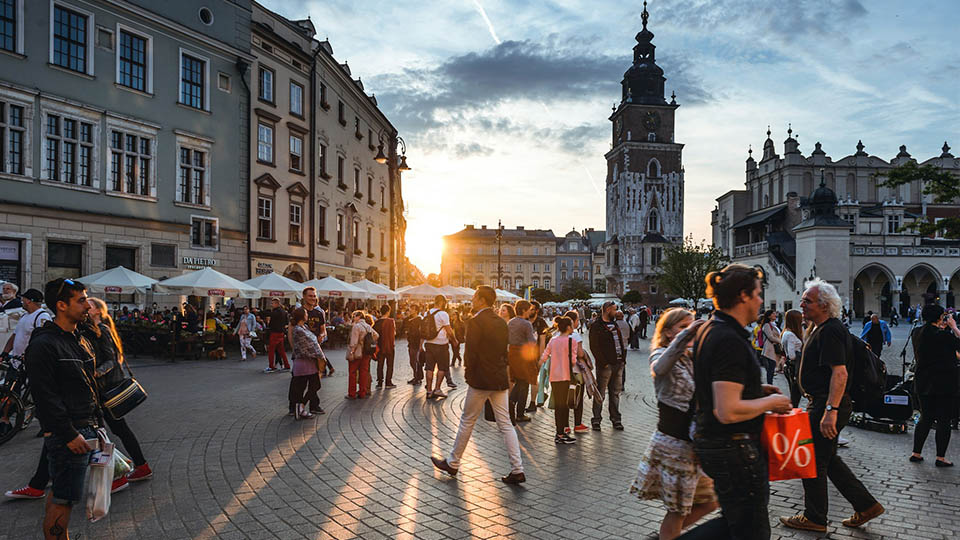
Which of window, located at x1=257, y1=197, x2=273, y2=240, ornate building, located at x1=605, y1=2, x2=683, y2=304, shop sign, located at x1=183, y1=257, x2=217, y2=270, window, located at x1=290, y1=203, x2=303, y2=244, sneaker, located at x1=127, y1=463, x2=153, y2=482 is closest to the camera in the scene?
sneaker, located at x1=127, y1=463, x2=153, y2=482

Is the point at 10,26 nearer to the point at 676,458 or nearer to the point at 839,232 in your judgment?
the point at 676,458

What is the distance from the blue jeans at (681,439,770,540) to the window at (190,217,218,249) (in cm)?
2601

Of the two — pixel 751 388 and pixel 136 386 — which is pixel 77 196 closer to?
pixel 136 386

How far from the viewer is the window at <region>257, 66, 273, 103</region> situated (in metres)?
29.4

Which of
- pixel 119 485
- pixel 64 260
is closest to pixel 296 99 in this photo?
pixel 64 260

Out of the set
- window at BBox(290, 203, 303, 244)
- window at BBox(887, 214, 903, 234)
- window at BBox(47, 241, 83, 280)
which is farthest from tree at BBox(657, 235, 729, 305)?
window at BBox(47, 241, 83, 280)

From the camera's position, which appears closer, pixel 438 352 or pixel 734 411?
pixel 734 411

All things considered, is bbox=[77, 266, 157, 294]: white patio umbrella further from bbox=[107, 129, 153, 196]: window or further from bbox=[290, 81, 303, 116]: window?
bbox=[290, 81, 303, 116]: window

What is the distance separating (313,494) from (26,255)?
1929cm

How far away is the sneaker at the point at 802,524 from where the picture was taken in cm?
523

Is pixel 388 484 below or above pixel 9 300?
below

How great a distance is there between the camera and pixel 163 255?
24.8 meters

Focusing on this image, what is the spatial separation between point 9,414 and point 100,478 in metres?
5.10

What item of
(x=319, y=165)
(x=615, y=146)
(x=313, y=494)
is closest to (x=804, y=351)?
(x=313, y=494)
